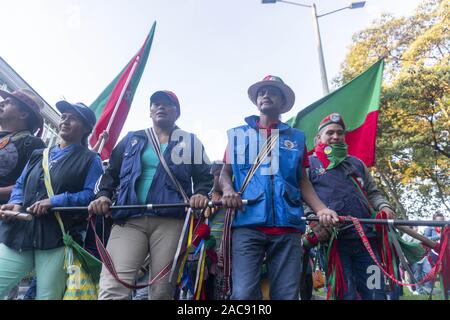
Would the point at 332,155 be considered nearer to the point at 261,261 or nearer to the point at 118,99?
the point at 261,261

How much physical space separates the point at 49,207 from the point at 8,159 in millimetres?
988

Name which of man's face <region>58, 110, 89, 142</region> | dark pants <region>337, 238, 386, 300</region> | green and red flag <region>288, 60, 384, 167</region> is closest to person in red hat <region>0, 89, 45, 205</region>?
man's face <region>58, 110, 89, 142</region>

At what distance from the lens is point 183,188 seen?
118 inches

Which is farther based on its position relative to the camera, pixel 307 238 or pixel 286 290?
pixel 307 238

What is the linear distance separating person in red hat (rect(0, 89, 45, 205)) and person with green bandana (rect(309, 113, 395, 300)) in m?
2.87

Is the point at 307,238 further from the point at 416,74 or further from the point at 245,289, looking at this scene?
the point at 416,74

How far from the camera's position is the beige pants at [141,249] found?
261 cm

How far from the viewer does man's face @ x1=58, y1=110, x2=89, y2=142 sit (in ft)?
10.9

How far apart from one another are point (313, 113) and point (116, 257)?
4137 mm

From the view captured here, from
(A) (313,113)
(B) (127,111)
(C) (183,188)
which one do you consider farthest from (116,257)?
(A) (313,113)

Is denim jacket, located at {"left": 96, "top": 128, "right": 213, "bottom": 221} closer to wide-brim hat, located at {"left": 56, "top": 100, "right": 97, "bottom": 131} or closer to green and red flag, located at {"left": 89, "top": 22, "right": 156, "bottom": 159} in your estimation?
wide-brim hat, located at {"left": 56, "top": 100, "right": 97, "bottom": 131}

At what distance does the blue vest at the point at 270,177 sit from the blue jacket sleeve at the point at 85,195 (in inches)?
49.4

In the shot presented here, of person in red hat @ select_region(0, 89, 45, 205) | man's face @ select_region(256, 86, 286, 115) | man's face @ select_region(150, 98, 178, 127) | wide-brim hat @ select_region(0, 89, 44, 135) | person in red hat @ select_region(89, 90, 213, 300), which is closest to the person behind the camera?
person in red hat @ select_region(89, 90, 213, 300)

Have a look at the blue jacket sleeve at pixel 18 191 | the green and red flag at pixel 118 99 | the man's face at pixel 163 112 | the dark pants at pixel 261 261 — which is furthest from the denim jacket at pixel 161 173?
the green and red flag at pixel 118 99
